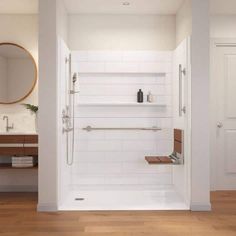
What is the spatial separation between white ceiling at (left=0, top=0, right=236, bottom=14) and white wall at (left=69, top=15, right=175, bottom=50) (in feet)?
0.44

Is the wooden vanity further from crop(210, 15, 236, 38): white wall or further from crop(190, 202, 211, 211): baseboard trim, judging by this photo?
crop(210, 15, 236, 38): white wall

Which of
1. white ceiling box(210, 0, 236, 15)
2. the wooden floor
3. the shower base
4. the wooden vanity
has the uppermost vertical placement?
white ceiling box(210, 0, 236, 15)

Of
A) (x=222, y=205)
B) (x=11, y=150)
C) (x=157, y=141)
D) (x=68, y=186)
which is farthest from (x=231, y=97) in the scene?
(x=11, y=150)

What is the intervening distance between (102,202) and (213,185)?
1.80m

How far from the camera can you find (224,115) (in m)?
5.24

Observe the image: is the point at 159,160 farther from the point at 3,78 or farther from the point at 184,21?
the point at 3,78

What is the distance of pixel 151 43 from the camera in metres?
5.23

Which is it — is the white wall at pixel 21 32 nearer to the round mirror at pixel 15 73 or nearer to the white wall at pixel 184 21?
the round mirror at pixel 15 73

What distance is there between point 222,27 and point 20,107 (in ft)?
10.4

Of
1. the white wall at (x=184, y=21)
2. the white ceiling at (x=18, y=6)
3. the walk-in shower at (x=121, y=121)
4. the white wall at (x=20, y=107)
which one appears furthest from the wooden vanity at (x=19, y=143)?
the white wall at (x=184, y=21)

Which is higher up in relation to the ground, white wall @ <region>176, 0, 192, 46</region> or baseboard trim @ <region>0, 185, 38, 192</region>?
white wall @ <region>176, 0, 192, 46</region>

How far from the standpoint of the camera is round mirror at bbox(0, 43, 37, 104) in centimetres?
510

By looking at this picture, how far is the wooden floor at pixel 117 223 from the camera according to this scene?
3314mm

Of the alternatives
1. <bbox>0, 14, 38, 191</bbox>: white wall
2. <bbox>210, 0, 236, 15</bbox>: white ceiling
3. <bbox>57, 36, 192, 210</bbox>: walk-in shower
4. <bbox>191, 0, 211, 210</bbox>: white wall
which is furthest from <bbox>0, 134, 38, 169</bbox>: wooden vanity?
<bbox>210, 0, 236, 15</bbox>: white ceiling
